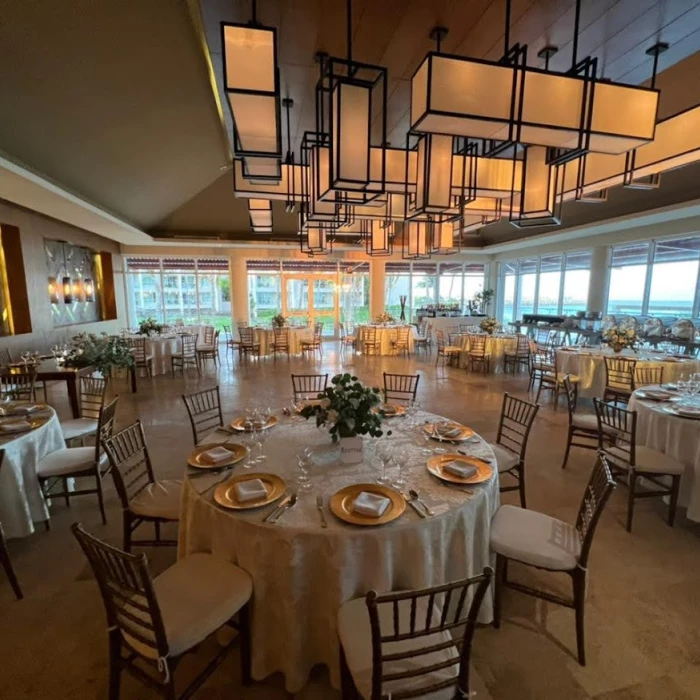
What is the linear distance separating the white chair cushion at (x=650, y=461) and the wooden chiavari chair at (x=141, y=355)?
8026 millimetres

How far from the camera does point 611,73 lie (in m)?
3.53

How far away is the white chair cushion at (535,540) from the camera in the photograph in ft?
6.48

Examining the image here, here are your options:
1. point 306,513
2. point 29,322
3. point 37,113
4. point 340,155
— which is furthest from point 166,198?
point 306,513

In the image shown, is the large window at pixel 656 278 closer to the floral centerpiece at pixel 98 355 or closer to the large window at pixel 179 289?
the floral centerpiece at pixel 98 355

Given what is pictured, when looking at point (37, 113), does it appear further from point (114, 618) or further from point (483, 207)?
point (483, 207)

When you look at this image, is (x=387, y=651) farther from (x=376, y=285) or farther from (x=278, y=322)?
(x=376, y=285)

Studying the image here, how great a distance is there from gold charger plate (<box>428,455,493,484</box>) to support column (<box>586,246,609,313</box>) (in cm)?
1019

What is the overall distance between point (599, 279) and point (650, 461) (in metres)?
8.89

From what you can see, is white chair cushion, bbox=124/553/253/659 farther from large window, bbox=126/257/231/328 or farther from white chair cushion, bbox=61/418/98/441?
large window, bbox=126/257/231/328

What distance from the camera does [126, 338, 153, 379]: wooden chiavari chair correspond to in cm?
779

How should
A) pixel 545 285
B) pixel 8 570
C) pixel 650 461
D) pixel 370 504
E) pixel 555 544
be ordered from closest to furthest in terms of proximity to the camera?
1. pixel 370 504
2. pixel 555 544
3. pixel 8 570
4. pixel 650 461
5. pixel 545 285

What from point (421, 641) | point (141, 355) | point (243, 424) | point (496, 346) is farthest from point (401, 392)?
point (141, 355)

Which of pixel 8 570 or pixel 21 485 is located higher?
pixel 21 485

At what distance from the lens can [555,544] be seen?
2.06 m
